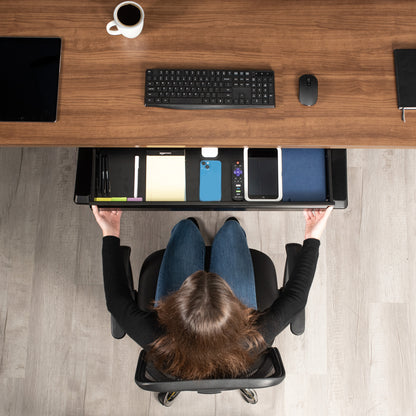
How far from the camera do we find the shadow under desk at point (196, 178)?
1.30 m

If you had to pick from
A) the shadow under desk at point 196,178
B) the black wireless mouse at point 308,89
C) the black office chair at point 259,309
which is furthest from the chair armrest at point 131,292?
the black wireless mouse at point 308,89

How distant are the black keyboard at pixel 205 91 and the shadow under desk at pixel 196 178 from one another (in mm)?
203

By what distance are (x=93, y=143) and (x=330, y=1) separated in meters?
0.90

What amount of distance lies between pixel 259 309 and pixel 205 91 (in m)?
0.78

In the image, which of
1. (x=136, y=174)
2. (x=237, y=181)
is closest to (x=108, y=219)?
(x=136, y=174)

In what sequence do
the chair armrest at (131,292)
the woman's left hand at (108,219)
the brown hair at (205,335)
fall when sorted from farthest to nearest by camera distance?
the woman's left hand at (108,219), the chair armrest at (131,292), the brown hair at (205,335)

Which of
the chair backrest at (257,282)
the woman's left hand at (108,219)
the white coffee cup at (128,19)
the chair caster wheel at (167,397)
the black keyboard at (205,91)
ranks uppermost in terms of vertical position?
the white coffee cup at (128,19)

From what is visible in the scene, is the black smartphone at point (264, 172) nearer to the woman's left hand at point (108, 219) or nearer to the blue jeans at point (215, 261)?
the blue jeans at point (215, 261)

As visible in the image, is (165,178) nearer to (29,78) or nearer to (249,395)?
(29,78)

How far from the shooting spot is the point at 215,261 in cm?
141

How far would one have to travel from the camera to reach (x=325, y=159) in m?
1.35

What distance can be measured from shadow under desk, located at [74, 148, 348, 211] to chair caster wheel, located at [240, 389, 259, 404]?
35.3 inches

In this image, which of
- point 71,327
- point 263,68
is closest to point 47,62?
point 263,68

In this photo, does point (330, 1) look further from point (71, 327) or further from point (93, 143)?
point (71, 327)
